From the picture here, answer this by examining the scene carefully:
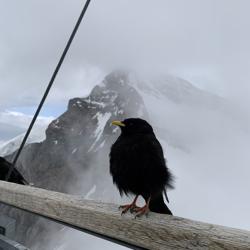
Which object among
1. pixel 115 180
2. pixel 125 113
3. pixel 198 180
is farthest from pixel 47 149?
pixel 115 180

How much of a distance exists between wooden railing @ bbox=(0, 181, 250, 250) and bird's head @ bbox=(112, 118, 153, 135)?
0.88 m

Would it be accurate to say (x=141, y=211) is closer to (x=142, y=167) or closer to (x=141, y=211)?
(x=141, y=211)

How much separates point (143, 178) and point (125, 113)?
169 m

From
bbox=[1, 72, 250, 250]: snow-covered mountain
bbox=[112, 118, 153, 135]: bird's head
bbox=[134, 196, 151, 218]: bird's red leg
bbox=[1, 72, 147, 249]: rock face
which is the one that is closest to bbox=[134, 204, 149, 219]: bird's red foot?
bbox=[134, 196, 151, 218]: bird's red leg

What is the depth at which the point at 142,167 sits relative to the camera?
3227 millimetres

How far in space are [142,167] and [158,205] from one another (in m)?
0.33

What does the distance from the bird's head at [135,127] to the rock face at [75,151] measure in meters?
112

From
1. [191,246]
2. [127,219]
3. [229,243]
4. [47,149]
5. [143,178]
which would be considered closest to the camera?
[229,243]

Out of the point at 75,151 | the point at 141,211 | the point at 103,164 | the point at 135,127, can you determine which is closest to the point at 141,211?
the point at 141,211

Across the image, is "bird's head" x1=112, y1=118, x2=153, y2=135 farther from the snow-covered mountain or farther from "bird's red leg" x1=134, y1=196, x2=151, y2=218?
the snow-covered mountain

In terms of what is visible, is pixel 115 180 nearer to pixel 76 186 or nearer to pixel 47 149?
pixel 76 186

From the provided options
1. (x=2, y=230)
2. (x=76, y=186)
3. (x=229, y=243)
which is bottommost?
(x=76, y=186)

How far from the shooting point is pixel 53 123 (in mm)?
172750

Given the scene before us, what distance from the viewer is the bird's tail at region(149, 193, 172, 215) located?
2.96 m
